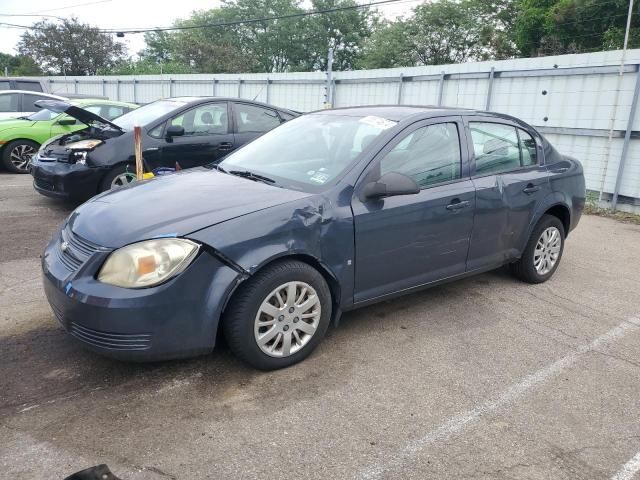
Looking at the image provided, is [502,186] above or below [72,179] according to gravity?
above

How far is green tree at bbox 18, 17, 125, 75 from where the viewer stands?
5106cm

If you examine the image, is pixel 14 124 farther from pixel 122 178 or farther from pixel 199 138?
pixel 199 138

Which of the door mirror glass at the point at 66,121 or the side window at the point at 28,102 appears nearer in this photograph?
the door mirror glass at the point at 66,121

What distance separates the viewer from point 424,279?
3.98 meters

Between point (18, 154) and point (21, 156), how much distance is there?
0.20 ft

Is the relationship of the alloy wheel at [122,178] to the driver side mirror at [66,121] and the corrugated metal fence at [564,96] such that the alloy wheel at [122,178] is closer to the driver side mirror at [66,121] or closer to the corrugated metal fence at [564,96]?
the driver side mirror at [66,121]

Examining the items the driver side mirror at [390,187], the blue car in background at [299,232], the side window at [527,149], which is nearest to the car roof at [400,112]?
the blue car in background at [299,232]

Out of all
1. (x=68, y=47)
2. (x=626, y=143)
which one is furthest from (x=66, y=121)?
(x=68, y=47)

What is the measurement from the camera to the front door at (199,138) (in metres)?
6.95

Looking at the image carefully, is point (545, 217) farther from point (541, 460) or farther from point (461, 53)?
point (461, 53)

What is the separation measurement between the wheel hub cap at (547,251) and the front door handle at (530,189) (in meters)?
0.46

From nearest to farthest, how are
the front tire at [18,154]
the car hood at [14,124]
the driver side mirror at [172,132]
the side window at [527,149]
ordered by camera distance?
1. the side window at [527,149]
2. the driver side mirror at [172,132]
3. the car hood at [14,124]
4. the front tire at [18,154]

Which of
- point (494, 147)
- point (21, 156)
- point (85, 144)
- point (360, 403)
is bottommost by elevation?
point (360, 403)

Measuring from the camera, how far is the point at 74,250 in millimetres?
3074
